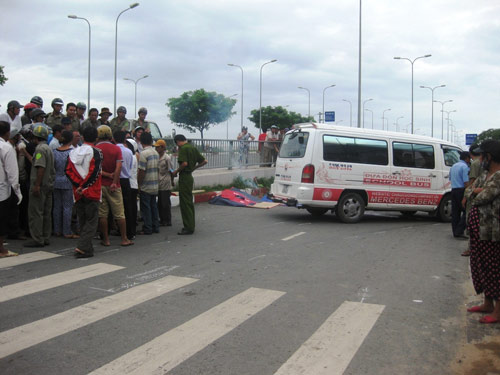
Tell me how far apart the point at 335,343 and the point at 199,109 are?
6208cm

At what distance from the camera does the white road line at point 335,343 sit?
3592 mm

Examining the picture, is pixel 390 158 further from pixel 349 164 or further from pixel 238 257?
pixel 238 257

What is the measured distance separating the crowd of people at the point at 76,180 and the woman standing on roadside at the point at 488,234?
5.17 m

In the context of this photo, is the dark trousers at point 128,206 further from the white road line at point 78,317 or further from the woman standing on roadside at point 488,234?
the woman standing on roadside at point 488,234

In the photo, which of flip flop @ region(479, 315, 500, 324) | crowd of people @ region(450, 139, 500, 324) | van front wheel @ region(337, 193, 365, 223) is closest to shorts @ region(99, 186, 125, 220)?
van front wheel @ region(337, 193, 365, 223)

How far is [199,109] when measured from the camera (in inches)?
2542

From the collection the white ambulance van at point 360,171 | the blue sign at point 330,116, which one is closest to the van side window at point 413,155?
the white ambulance van at point 360,171

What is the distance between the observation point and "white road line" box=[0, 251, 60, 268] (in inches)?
262

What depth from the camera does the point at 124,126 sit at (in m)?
11.5

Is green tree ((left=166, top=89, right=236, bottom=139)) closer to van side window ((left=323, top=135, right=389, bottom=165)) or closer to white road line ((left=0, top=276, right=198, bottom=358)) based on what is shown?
van side window ((left=323, top=135, right=389, bottom=165))

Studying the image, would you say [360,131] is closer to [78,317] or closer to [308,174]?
[308,174]

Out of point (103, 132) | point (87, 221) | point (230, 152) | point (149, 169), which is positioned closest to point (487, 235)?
point (87, 221)

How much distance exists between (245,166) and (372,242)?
10.5 m

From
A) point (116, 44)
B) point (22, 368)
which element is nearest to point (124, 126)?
point (22, 368)
